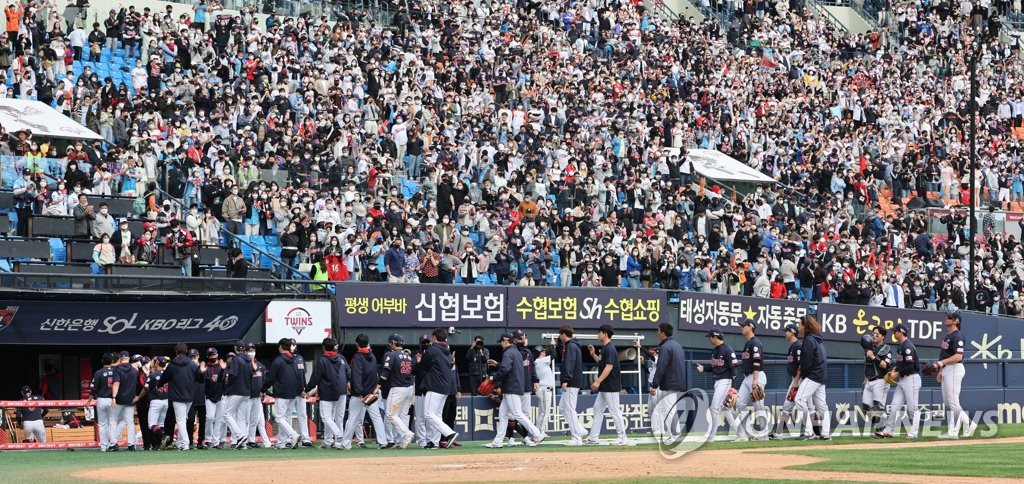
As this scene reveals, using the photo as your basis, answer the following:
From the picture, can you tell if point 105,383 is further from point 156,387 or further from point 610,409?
point 610,409

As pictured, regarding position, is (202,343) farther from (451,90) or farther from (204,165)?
(451,90)

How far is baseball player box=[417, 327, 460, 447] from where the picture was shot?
22922mm

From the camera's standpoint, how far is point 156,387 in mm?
23656

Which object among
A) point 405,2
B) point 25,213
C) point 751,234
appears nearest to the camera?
point 25,213

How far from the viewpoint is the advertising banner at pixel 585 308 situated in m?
32.9

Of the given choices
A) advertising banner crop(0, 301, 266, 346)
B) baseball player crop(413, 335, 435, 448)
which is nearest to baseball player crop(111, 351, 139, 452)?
baseball player crop(413, 335, 435, 448)

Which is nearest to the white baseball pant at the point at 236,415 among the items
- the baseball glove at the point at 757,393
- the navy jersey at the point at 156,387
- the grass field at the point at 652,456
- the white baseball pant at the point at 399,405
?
the grass field at the point at 652,456

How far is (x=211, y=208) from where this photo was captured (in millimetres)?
31781

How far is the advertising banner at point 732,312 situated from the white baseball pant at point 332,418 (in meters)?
12.3

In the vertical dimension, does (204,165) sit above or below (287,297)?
above

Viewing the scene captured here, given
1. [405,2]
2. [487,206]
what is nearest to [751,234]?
[487,206]

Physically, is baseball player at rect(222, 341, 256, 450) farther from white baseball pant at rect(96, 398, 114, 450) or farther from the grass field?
white baseball pant at rect(96, 398, 114, 450)

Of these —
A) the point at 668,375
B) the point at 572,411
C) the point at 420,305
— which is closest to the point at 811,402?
the point at 668,375

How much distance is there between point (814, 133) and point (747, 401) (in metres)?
24.7
